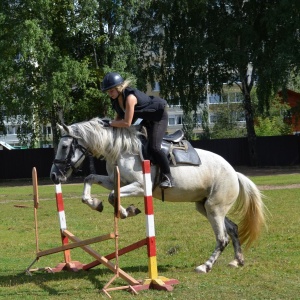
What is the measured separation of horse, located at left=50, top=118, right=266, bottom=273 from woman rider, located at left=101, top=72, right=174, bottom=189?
176 mm

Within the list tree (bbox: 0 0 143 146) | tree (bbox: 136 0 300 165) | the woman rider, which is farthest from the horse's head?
tree (bbox: 136 0 300 165)

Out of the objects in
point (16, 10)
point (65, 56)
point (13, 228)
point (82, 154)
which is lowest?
point (13, 228)

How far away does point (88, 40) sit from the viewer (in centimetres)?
4434

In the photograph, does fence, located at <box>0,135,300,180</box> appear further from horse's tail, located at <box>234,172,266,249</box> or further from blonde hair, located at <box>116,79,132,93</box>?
blonde hair, located at <box>116,79,132,93</box>

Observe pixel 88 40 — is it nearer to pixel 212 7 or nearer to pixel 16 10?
pixel 16 10

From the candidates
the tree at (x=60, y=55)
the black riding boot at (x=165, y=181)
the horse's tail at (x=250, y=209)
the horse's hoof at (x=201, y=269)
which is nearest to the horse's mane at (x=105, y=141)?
the black riding boot at (x=165, y=181)

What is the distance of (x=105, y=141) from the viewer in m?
9.02

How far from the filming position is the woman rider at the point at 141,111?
28.8 ft

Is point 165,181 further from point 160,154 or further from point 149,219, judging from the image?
point 149,219

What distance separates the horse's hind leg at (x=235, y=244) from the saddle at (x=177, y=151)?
121cm

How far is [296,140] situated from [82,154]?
40.7 m

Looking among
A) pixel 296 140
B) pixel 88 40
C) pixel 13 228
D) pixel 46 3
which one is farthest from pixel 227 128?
pixel 13 228

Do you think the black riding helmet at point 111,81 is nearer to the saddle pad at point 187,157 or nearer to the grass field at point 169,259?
the saddle pad at point 187,157

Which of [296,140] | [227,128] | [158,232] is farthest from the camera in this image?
→ [227,128]
